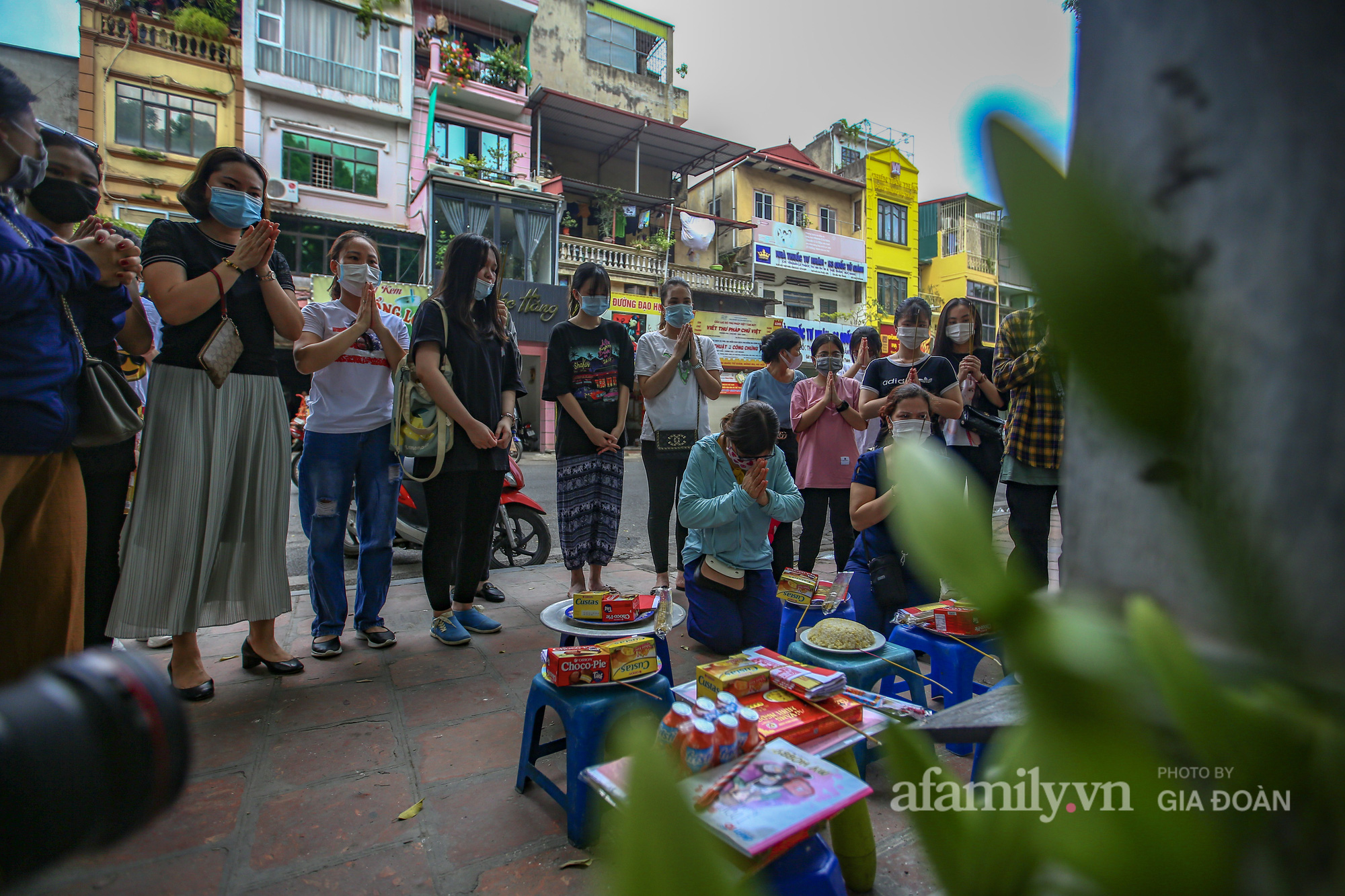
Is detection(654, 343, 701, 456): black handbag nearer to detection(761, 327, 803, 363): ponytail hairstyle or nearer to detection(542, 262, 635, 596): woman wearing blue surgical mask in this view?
detection(542, 262, 635, 596): woman wearing blue surgical mask

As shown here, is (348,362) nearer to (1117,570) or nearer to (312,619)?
(312,619)

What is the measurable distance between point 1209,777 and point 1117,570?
6 centimetres

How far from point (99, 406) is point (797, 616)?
2.31 meters

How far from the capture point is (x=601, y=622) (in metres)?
2.08

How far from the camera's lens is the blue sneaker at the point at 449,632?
102 inches

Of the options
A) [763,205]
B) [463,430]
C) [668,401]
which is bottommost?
[463,430]

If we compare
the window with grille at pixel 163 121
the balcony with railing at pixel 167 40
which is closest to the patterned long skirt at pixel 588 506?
the window with grille at pixel 163 121

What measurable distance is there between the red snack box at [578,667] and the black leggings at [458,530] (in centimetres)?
110

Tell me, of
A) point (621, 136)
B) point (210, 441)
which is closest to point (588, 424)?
point (210, 441)

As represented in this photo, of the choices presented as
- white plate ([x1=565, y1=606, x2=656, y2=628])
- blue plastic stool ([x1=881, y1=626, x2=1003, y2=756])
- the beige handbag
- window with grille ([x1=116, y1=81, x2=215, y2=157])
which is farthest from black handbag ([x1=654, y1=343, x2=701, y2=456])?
window with grille ([x1=116, y1=81, x2=215, y2=157])

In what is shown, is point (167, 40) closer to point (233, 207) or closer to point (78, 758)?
point (233, 207)

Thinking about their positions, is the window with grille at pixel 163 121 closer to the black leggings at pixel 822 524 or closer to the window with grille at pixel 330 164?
the window with grille at pixel 330 164

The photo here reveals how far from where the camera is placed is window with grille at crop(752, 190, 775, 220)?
17.4m

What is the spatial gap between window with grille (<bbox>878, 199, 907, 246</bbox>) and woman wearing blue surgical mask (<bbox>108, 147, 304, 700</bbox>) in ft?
63.1
